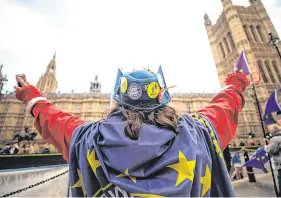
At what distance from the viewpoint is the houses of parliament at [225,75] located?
30328 mm

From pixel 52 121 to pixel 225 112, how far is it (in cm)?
105

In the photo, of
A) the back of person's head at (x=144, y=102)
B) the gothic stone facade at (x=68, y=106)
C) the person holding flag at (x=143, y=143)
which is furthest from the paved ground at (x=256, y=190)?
the gothic stone facade at (x=68, y=106)

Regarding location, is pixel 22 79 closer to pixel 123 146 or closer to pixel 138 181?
pixel 123 146

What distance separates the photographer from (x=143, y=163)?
2.42 feet

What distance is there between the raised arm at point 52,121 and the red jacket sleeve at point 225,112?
820 mm

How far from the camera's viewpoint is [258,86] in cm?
3033

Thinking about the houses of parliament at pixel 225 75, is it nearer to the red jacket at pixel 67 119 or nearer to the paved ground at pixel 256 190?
the paved ground at pixel 256 190

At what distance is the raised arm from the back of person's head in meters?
0.28

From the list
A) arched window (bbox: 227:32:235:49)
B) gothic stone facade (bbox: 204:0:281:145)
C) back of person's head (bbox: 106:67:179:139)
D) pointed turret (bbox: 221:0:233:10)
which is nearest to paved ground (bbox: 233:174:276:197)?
back of person's head (bbox: 106:67:179:139)

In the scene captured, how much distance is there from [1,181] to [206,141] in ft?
15.5

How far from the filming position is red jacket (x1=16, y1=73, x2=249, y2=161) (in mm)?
1015

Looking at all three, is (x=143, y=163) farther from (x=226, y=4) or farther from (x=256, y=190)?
(x=226, y=4)

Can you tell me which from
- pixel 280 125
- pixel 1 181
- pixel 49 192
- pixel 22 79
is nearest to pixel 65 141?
pixel 22 79

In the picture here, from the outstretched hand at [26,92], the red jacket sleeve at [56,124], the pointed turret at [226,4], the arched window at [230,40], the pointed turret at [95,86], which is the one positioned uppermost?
the pointed turret at [226,4]
